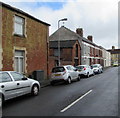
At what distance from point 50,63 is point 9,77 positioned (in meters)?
13.1

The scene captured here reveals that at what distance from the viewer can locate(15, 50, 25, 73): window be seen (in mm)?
15086

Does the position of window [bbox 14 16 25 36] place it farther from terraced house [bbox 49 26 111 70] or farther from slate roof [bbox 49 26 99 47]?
slate roof [bbox 49 26 99 47]

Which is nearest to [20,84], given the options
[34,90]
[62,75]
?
[34,90]

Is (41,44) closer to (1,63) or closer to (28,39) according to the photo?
(28,39)

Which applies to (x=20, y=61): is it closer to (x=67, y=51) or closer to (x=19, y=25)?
(x=19, y=25)

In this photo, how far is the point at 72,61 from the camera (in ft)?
99.2

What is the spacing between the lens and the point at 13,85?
784cm

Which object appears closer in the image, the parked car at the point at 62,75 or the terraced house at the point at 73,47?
the parked car at the point at 62,75

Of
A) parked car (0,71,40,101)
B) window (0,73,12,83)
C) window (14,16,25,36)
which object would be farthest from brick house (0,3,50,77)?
window (0,73,12,83)

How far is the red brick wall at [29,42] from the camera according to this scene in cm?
1359

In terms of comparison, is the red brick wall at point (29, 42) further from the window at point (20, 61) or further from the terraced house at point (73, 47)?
the terraced house at point (73, 47)

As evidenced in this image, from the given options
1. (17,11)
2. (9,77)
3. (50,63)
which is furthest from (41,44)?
(9,77)

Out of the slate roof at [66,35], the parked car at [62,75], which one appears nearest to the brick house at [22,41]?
the parked car at [62,75]

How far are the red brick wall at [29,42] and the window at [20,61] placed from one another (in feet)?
1.57
